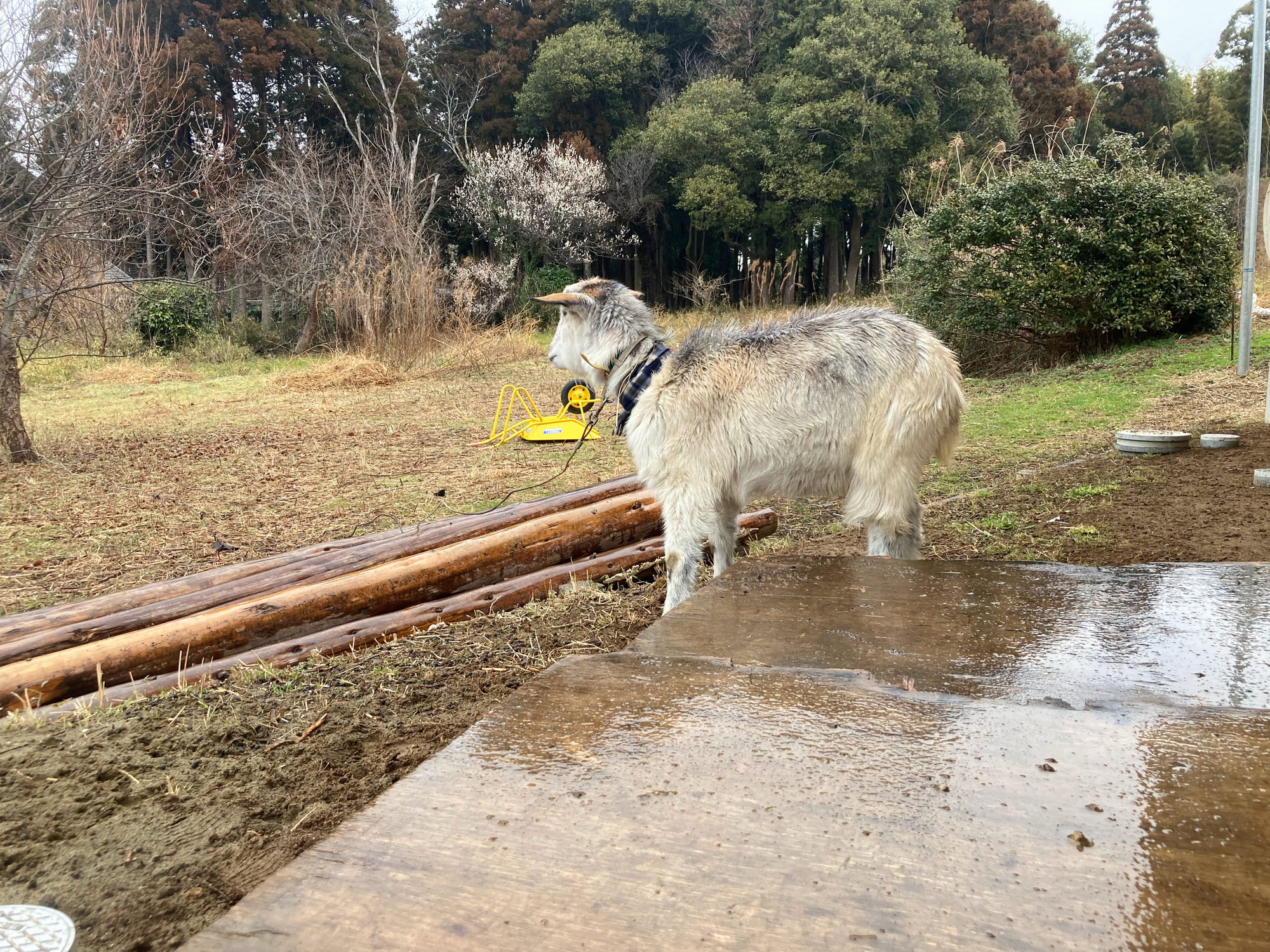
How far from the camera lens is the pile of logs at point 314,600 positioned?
3570mm

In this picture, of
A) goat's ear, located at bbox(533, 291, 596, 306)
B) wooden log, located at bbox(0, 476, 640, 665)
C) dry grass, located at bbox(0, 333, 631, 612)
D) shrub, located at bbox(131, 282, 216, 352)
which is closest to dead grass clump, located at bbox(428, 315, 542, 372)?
dry grass, located at bbox(0, 333, 631, 612)

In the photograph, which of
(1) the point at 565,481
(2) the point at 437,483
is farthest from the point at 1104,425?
(2) the point at 437,483

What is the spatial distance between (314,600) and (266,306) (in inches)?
858

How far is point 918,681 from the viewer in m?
2.26

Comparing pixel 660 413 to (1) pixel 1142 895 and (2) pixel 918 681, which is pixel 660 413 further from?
(1) pixel 1142 895

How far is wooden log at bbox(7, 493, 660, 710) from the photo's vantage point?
3.52 m

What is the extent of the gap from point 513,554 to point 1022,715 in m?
3.27

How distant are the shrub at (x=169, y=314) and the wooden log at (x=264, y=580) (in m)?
18.2

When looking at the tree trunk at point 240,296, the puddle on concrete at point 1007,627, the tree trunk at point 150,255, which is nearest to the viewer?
the puddle on concrete at point 1007,627

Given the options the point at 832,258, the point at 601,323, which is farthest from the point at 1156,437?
the point at 832,258

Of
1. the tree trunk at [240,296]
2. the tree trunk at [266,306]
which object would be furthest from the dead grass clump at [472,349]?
the tree trunk at [240,296]

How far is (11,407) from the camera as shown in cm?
873

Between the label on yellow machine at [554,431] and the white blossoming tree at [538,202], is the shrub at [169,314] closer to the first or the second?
the white blossoming tree at [538,202]

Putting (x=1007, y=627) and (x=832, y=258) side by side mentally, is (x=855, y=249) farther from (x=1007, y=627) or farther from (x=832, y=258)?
(x=1007, y=627)
